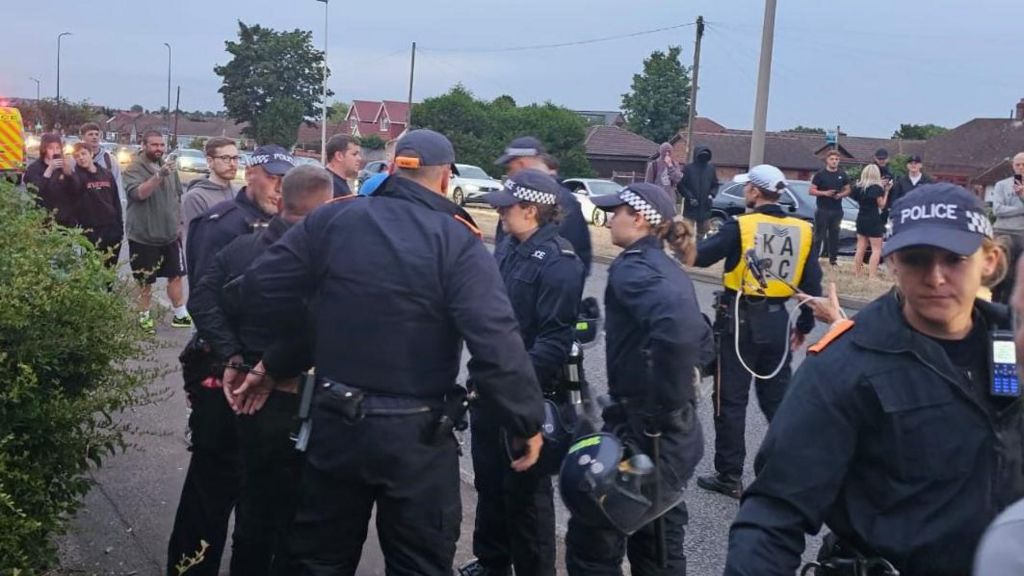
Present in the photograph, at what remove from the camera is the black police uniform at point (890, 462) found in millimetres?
2350

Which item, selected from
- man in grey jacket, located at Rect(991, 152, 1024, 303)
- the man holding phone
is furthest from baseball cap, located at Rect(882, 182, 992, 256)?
man in grey jacket, located at Rect(991, 152, 1024, 303)

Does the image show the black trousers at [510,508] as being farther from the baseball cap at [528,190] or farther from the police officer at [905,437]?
the police officer at [905,437]

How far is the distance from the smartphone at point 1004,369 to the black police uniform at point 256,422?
238 centimetres

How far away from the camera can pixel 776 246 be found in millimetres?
6383

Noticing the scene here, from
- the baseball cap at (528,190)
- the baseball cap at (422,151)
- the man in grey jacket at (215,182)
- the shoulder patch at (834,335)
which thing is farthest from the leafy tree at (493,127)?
the shoulder patch at (834,335)

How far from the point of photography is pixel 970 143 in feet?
236

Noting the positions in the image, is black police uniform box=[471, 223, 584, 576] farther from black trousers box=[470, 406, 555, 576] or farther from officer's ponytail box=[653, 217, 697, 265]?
officer's ponytail box=[653, 217, 697, 265]

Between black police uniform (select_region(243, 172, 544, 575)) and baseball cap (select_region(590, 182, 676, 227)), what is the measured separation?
126cm

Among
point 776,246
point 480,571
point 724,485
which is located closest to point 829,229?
point 776,246

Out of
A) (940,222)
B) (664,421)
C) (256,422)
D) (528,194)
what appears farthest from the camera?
(528,194)

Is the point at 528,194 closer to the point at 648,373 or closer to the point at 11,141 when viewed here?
the point at 648,373

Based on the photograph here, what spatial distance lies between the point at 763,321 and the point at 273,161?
9.51 ft

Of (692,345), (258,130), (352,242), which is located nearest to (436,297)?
(352,242)

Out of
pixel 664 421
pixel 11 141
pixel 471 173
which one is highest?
pixel 11 141
